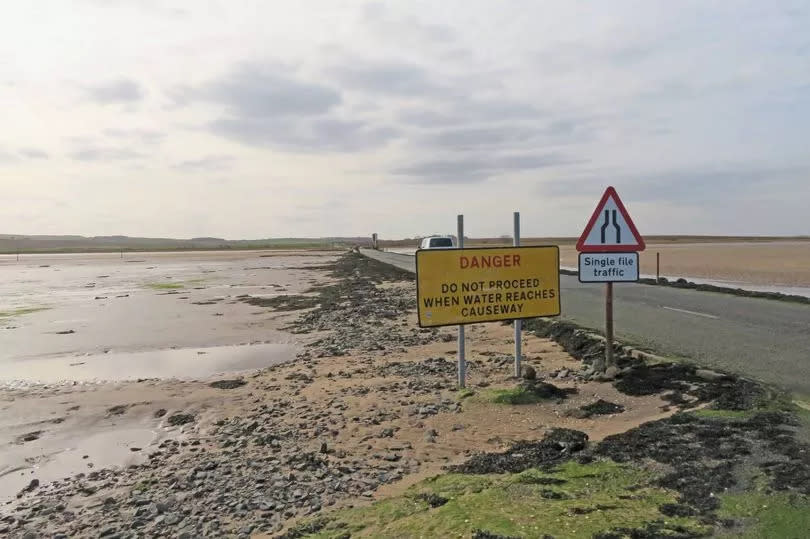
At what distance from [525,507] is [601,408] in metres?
3.26

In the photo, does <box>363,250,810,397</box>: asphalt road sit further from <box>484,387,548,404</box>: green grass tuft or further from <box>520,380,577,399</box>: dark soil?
<box>484,387,548,404</box>: green grass tuft

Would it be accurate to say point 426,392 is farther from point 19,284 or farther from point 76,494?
point 19,284

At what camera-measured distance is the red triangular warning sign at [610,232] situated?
8008mm

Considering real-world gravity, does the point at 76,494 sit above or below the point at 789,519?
below

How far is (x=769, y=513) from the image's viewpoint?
3.70 metres

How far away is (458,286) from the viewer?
25.5 ft

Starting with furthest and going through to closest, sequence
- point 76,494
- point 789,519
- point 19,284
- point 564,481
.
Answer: point 19,284 → point 76,494 → point 564,481 → point 789,519

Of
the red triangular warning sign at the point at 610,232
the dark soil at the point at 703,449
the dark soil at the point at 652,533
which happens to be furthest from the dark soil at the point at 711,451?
the red triangular warning sign at the point at 610,232

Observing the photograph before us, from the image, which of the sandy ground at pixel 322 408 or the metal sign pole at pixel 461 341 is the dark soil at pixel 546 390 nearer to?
the sandy ground at pixel 322 408

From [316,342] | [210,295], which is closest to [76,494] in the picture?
[316,342]

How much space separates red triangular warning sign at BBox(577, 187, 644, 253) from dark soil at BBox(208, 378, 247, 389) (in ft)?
21.1

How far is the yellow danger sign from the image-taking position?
762 cm

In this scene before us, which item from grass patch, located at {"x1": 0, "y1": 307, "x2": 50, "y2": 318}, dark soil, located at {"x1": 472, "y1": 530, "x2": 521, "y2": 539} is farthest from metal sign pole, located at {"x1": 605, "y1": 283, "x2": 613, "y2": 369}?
grass patch, located at {"x1": 0, "y1": 307, "x2": 50, "y2": 318}

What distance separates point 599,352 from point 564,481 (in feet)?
19.9
